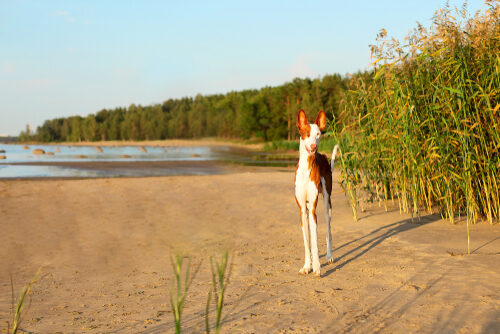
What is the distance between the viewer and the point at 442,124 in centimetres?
873

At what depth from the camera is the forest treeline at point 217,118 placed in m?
78.4

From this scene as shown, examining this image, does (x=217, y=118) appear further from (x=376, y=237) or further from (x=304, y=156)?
(x=304, y=156)

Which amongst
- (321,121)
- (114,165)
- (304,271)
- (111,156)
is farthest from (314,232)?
(111,156)

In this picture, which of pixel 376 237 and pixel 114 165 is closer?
pixel 376 237

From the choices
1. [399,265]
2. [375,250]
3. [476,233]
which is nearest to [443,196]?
[476,233]

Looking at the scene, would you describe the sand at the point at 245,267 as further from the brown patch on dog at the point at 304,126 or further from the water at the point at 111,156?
the water at the point at 111,156

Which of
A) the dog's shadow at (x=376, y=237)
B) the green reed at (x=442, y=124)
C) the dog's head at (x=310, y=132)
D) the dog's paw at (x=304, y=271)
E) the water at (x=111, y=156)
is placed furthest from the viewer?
the water at (x=111, y=156)

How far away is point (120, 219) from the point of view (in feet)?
36.4

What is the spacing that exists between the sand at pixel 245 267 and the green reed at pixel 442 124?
36.8 inches

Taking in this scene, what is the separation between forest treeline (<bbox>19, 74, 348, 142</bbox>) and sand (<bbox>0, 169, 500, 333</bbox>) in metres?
31.6

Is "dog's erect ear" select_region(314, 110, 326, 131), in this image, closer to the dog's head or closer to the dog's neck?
the dog's head

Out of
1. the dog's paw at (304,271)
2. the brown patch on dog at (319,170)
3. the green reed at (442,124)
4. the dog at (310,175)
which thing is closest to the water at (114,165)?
the green reed at (442,124)

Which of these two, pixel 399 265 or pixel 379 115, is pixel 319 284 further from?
pixel 379 115

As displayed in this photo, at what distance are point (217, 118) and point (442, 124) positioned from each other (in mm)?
106444
